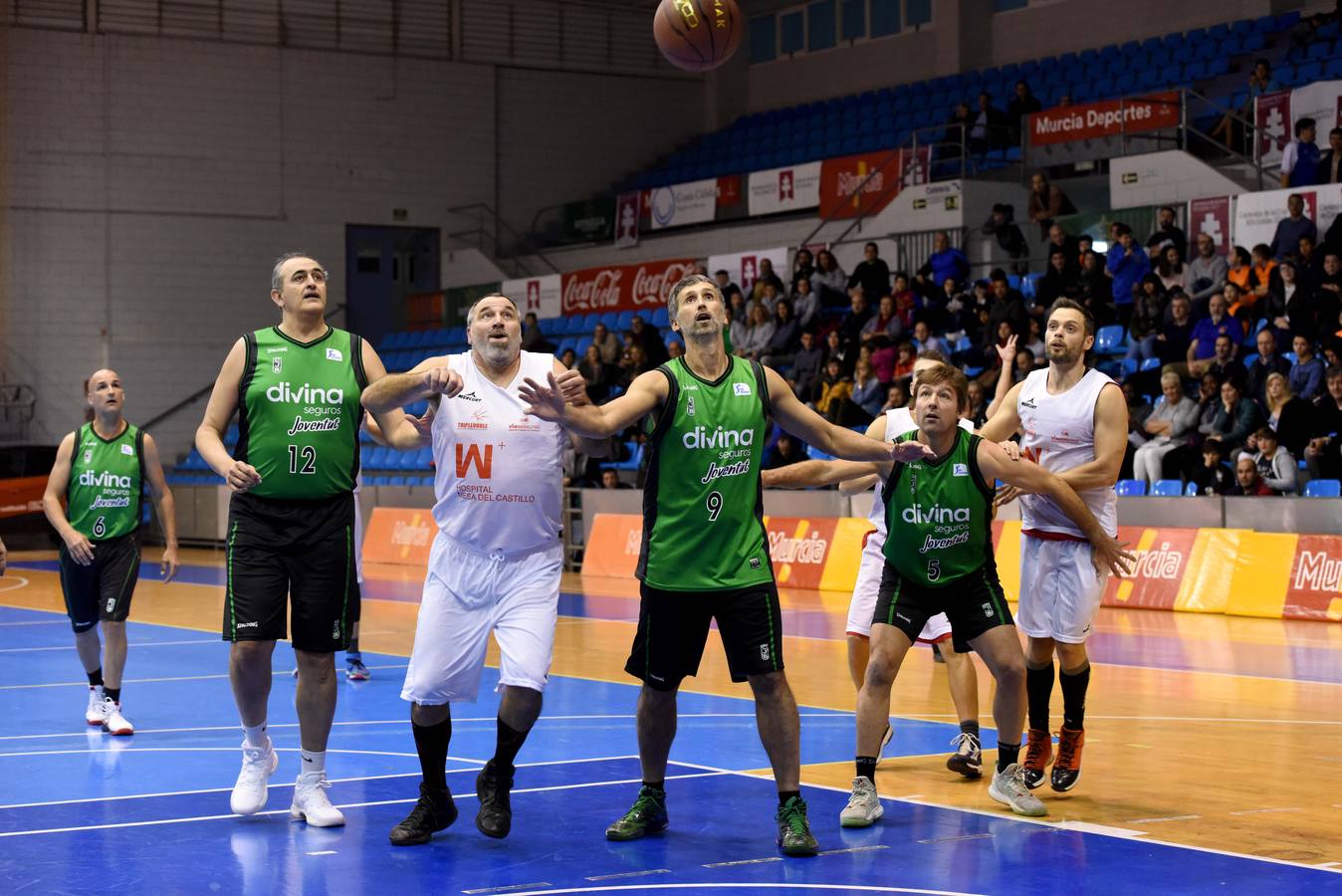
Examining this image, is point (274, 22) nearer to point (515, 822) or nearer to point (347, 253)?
point (347, 253)

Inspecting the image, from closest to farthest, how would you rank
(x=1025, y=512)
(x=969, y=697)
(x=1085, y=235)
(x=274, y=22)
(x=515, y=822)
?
(x=515, y=822)
(x=1025, y=512)
(x=969, y=697)
(x=1085, y=235)
(x=274, y=22)

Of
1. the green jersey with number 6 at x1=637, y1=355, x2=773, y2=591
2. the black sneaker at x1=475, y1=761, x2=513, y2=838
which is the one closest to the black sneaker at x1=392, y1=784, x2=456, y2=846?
the black sneaker at x1=475, y1=761, x2=513, y2=838

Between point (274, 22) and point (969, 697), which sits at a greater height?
point (274, 22)

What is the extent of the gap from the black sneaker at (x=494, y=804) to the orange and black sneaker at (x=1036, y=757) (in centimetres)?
239

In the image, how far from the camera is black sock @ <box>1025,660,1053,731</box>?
7707mm

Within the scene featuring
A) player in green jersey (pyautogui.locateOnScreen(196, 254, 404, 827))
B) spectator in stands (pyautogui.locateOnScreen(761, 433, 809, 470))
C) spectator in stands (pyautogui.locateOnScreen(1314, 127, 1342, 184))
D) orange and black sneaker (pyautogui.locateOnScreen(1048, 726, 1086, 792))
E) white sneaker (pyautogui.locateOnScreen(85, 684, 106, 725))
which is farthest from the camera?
spectator in stands (pyautogui.locateOnScreen(761, 433, 809, 470))

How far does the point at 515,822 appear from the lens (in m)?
6.88

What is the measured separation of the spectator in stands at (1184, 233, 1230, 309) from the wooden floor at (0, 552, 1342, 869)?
Answer: 154 inches

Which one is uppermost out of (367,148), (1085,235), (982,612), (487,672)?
(367,148)

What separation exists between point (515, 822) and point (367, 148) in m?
26.6

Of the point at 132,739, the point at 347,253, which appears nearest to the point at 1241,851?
the point at 132,739

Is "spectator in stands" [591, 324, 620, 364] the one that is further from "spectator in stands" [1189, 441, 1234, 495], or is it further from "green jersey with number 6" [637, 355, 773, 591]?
"green jersey with number 6" [637, 355, 773, 591]

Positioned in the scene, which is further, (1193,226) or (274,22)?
(274,22)

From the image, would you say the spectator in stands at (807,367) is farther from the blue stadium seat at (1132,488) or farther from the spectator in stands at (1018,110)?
the spectator in stands at (1018,110)
